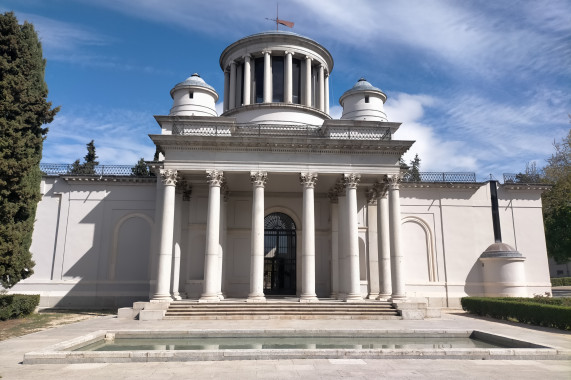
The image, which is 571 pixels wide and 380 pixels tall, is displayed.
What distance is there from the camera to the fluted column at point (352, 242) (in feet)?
72.6

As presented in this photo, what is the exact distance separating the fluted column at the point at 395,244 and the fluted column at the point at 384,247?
91 centimetres

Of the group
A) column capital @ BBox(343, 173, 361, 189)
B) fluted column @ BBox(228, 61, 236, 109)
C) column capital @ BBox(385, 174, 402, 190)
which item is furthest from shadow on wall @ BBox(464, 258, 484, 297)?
fluted column @ BBox(228, 61, 236, 109)

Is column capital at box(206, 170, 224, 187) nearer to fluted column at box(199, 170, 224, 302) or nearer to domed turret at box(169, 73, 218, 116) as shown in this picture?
fluted column at box(199, 170, 224, 302)

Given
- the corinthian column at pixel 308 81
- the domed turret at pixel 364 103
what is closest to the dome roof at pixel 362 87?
the domed turret at pixel 364 103

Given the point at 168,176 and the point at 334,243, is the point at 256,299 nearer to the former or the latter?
the point at 334,243


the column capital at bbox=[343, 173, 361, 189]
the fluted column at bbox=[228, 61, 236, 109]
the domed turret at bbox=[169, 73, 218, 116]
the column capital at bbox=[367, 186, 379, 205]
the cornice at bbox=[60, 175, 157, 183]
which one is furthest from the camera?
the fluted column at bbox=[228, 61, 236, 109]

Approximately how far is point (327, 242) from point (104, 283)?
1597 cm

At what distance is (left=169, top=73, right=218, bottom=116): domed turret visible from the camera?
94.5 ft

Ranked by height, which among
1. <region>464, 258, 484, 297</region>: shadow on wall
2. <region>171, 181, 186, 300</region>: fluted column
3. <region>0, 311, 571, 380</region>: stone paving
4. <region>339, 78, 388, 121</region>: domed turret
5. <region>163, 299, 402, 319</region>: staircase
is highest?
<region>339, 78, 388, 121</region>: domed turret

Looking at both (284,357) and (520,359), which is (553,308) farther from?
(284,357)

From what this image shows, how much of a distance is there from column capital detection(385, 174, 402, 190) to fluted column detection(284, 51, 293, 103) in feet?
35.5

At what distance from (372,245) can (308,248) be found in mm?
6781

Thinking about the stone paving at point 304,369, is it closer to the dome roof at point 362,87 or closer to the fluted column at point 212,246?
the fluted column at point 212,246

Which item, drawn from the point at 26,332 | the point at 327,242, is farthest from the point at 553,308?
the point at 26,332
